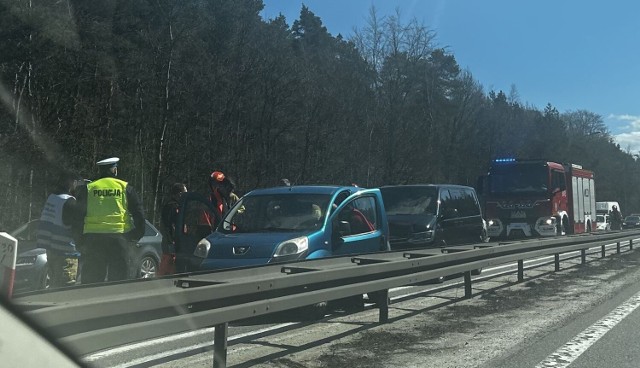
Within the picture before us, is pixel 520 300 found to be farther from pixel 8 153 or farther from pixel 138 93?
pixel 138 93

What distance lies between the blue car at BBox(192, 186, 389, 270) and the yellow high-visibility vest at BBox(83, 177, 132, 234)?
1.83 metres

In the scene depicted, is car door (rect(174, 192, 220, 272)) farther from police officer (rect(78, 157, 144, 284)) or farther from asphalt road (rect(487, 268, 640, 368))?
asphalt road (rect(487, 268, 640, 368))

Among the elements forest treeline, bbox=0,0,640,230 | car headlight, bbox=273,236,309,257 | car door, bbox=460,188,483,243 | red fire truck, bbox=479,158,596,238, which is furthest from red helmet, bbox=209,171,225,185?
red fire truck, bbox=479,158,596,238

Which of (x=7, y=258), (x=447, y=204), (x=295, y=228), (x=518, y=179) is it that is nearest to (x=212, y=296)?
(x=7, y=258)

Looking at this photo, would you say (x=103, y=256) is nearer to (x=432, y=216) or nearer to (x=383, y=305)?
(x=383, y=305)

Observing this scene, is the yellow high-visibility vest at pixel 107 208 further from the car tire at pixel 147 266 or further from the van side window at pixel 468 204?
the van side window at pixel 468 204

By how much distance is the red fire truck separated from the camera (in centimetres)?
2289

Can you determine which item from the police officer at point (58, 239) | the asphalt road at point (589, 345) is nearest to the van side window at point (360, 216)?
the asphalt road at point (589, 345)

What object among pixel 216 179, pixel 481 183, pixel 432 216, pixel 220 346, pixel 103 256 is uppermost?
pixel 481 183

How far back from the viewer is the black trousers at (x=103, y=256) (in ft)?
21.6

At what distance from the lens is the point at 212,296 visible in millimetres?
5168

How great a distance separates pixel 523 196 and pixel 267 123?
1677cm

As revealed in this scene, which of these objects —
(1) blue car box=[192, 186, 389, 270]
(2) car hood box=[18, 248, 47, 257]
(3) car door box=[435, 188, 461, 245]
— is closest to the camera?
(1) blue car box=[192, 186, 389, 270]

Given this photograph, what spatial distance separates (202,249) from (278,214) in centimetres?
124
